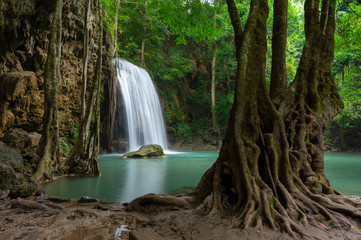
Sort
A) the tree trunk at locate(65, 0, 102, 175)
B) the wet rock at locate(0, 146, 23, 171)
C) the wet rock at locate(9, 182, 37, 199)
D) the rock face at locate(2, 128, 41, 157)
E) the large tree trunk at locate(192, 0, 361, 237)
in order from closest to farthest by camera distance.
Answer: the large tree trunk at locate(192, 0, 361, 237) → the wet rock at locate(9, 182, 37, 199) → the wet rock at locate(0, 146, 23, 171) → the rock face at locate(2, 128, 41, 157) → the tree trunk at locate(65, 0, 102, 175)

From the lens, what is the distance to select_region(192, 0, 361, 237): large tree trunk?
332 centimetres

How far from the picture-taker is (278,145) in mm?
4031

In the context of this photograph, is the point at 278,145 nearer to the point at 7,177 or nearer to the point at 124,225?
the point at 124,225

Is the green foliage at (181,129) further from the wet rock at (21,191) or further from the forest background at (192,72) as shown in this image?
the wet rock at (21,191)

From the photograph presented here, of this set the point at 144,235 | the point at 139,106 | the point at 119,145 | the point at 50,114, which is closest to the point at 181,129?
the point at 139,106

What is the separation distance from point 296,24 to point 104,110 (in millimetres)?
17126

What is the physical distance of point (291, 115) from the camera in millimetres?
4695

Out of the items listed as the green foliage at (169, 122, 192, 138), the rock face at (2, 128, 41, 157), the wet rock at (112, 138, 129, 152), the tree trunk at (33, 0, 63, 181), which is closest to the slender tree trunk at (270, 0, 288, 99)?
the tree trunk at (33, 0, 63, 181)

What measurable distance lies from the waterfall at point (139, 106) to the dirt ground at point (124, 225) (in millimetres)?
15900

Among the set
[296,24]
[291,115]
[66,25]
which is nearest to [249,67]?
[291,115]

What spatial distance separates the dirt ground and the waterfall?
1590cm

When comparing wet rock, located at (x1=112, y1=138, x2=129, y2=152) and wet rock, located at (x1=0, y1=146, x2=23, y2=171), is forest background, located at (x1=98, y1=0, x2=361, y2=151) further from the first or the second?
wet rock, located at (x1=0, y1=146, x2=23, y2=171)

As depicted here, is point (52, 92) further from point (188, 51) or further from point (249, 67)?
point (188, 51)

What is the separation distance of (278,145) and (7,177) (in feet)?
18.2
